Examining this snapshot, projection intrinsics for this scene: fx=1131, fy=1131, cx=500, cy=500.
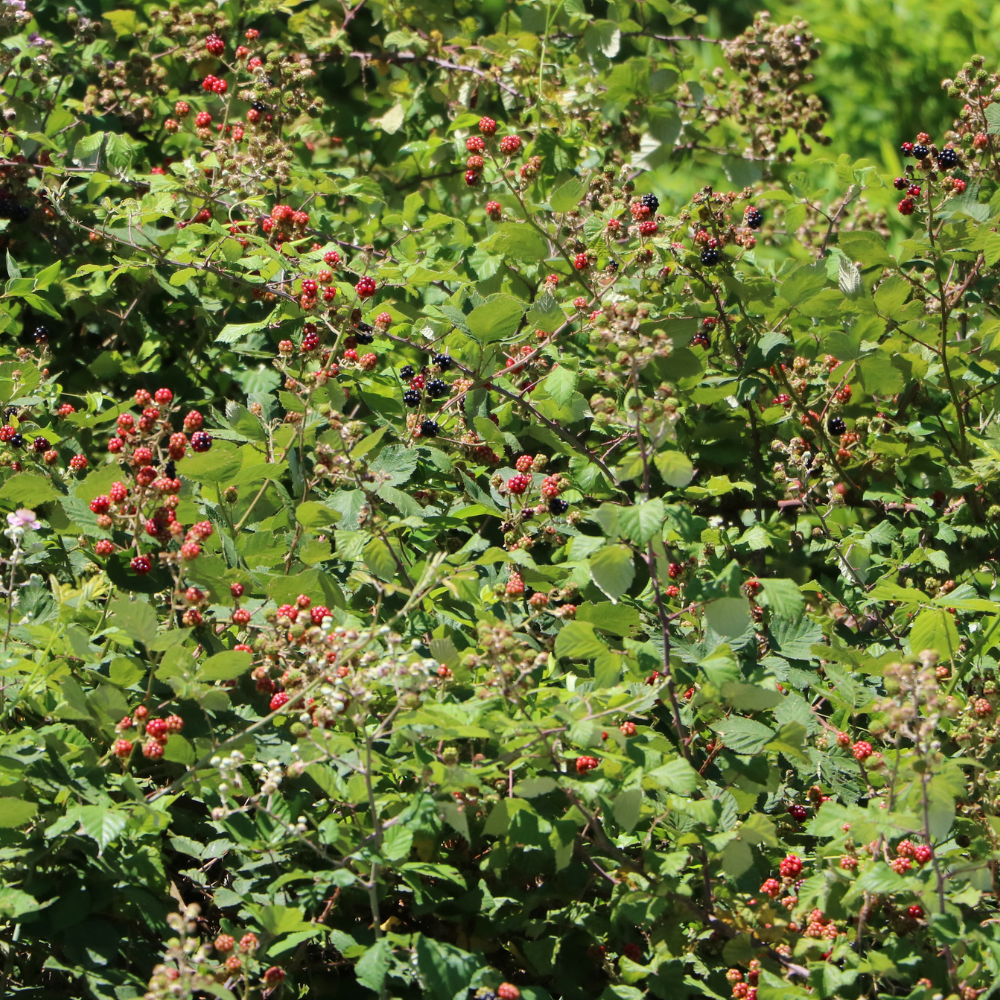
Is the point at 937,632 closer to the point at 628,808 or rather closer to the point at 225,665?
the point at 628,808

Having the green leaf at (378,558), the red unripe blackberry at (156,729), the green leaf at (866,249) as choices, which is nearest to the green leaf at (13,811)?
the red unripe blackberry at (156,729)

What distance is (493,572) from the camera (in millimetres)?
2094

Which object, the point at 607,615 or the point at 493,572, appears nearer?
the point at 607,615

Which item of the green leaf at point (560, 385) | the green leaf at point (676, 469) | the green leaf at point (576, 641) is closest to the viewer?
the green leaf at point (676, 469)

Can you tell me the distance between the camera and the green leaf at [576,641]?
65.1 inches

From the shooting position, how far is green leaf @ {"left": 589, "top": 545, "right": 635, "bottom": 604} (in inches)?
61.6

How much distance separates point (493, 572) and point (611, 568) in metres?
0.55

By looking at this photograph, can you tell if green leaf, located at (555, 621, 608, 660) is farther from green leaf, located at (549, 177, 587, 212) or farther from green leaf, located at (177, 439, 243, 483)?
green leaf, located at (549, 177, 587, 212)

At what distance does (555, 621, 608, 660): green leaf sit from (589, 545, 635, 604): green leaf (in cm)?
10

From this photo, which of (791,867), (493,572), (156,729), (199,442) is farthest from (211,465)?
(791,867)

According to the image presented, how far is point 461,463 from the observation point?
7.61 ft

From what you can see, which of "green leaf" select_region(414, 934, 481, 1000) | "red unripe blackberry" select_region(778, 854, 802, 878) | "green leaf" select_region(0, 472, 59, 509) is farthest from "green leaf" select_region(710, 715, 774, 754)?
"green leaf" select_region(0, 472, 59, 509)

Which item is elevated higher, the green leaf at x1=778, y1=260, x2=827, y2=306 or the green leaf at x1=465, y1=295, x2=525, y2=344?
the green leaf at x1=778, y1=260, x2=827, y2=306

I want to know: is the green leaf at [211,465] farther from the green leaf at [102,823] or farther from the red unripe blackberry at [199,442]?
the green leaf at [102,823]
